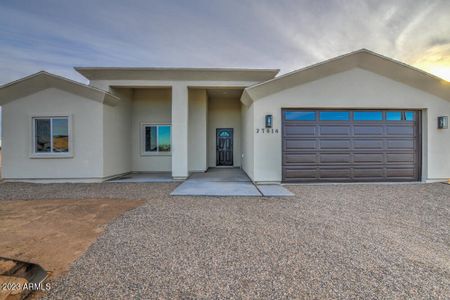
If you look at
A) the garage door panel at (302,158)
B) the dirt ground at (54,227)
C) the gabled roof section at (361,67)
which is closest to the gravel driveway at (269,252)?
the dirt ground at (54,227)

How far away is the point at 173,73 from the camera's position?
753 centimetres

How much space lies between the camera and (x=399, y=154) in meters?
6.95

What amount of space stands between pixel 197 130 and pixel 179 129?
1767 millimetres

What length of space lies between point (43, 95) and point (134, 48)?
515cm

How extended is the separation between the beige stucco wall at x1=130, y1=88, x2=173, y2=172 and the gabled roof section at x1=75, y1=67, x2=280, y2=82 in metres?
1.77

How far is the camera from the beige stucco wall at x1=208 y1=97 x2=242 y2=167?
10.8 metres

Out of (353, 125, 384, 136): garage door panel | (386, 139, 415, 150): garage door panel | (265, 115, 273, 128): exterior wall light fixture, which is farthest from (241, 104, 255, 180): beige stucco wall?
(386, 139, 415, 150): garage door panel

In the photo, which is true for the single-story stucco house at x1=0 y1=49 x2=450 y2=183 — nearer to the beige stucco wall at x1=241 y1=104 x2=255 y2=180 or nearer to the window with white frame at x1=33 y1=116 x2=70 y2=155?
the window with white frame at x1=33 y1=116 x2=70 y2=155

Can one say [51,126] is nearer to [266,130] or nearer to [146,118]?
[146,118]

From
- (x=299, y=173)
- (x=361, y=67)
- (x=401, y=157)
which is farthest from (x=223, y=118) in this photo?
(x=401, y=157)

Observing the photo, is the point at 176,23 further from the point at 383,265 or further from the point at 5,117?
the point at 383,265

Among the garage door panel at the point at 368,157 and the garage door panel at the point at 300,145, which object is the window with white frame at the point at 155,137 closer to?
the garage door panel at the point at 300,145

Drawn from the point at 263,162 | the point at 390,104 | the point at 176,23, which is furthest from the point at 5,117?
the point at 390,104

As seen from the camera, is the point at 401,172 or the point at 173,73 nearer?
the point at 401,172
